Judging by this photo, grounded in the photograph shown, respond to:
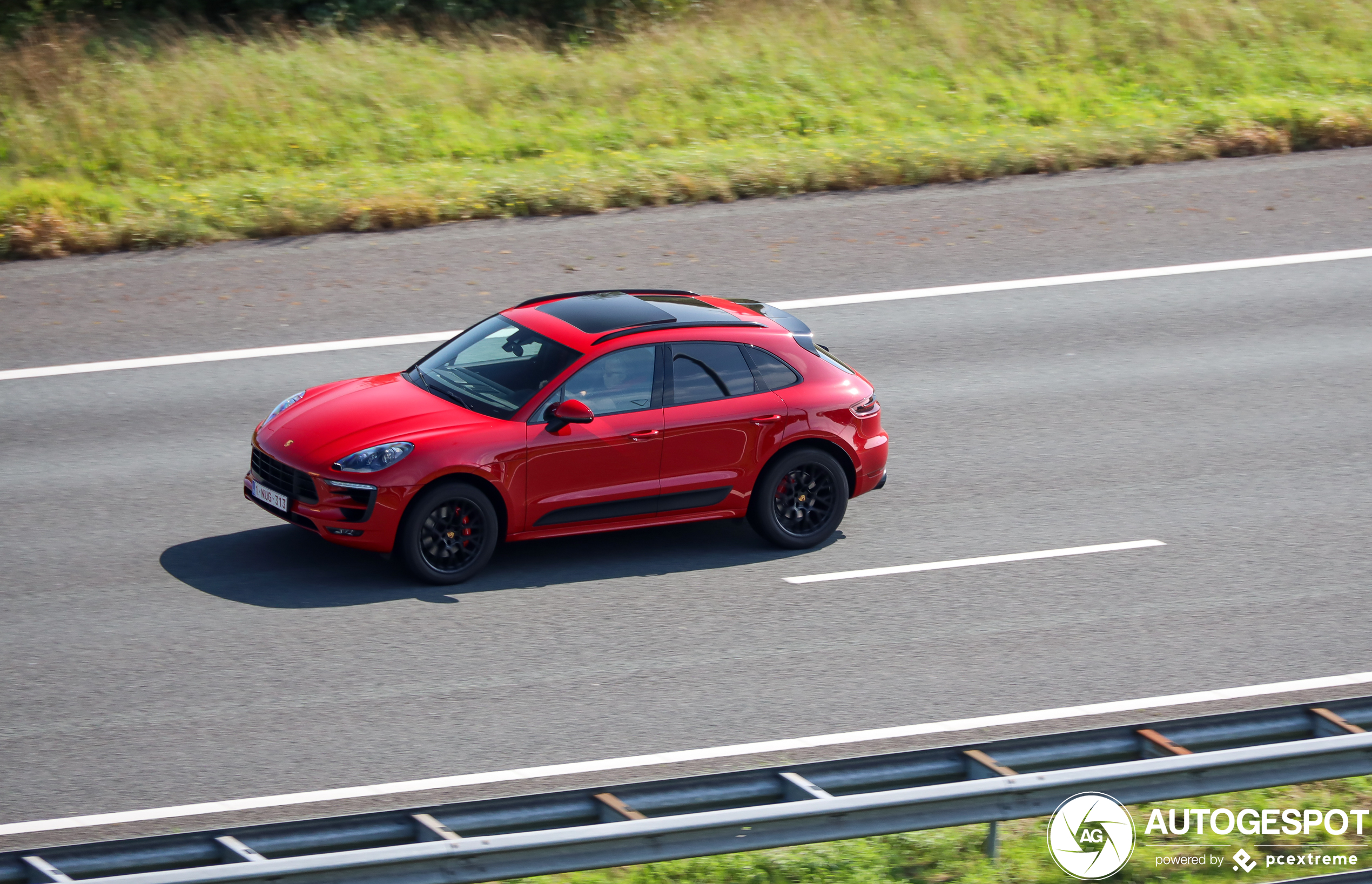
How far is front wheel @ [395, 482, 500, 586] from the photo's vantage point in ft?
30.8

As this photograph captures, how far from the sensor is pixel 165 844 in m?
5.66

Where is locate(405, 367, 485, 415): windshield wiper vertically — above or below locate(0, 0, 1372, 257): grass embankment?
below

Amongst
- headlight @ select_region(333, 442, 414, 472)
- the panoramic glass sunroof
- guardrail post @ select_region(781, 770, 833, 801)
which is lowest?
guardrail post @ select_region(781, 770, 833, 801)

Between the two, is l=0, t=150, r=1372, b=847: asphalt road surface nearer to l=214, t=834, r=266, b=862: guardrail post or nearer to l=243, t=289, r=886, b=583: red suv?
l=243, t=289, r=886, b=583: red suv

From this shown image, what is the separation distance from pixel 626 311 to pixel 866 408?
1.84 meters

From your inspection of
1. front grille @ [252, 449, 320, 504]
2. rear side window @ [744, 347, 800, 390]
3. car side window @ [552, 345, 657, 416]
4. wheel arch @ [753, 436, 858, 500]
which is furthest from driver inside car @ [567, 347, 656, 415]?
front grille @ [252, 449, 320, 504]

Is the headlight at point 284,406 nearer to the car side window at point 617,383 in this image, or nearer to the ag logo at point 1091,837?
the car side window at point 617,383

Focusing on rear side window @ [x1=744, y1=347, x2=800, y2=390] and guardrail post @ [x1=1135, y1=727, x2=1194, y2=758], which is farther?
rear side window @ [x1=744, y1=347, x2=800, y2=390]

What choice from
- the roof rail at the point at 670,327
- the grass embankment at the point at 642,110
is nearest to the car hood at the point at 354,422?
the roof rail at the point at 670,327

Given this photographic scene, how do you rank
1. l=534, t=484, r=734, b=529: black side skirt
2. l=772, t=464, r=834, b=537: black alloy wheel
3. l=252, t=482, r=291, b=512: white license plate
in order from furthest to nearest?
l=772, t=464, r=834, b=537: black alloy wheel, l=534, t=484, r=734, b=529: black side skirt, l=252, t=482, r=291, b=512: white license plate

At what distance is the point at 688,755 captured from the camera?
25.5 ft

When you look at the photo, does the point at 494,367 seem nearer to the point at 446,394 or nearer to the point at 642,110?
the point at 446,394

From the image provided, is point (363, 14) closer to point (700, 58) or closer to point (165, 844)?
point (700, 58)

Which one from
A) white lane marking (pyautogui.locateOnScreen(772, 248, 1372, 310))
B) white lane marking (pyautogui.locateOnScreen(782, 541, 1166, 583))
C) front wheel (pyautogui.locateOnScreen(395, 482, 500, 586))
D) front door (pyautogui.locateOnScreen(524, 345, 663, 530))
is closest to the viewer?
front wheel (pyautogui.locateOnScreen(395, 482, 500, 586))
